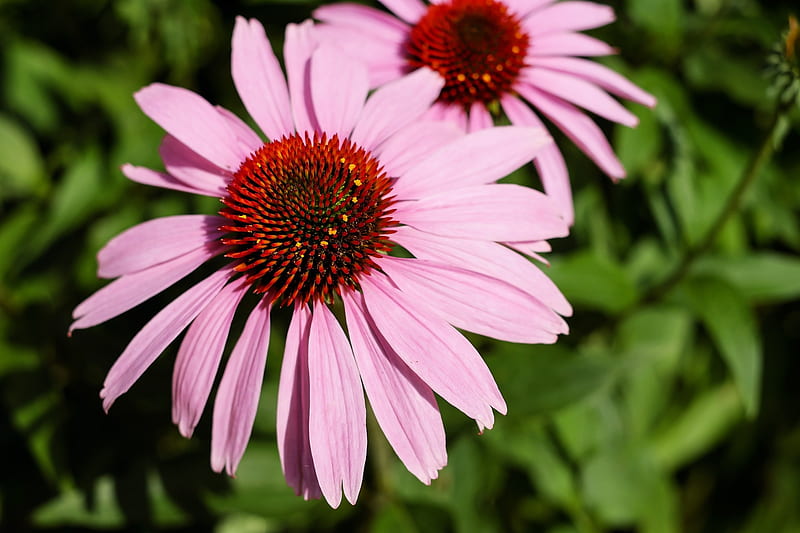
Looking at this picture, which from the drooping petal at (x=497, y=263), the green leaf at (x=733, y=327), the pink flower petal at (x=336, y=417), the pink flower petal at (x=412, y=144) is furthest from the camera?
the green leaf at (x=733, y=327)

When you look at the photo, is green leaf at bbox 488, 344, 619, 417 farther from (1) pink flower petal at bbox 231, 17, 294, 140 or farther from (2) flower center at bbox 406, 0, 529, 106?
(1) pink flower petal at bbox 231, 17, 294, 140

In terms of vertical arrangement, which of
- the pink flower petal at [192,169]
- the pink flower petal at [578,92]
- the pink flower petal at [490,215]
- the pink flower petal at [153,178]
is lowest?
the pink flower petal at [153,178]

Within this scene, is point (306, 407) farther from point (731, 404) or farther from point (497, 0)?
point (731, 404)

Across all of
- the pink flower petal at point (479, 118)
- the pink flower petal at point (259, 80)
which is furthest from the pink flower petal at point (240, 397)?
the pink flower petal at point (479, 118)

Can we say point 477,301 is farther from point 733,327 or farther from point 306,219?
point 733,327

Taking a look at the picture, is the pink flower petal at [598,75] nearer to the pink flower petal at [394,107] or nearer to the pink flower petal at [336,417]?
the pink flower petal at [394,107]

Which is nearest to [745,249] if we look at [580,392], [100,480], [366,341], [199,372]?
[580,392]
